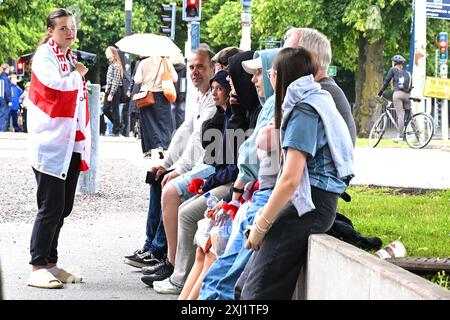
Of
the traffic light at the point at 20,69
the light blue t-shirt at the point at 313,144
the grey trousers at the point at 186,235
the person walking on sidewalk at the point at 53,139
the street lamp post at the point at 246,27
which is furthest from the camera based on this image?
the traffic light at the point at 20,69

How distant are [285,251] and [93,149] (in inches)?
375

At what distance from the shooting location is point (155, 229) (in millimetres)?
9477

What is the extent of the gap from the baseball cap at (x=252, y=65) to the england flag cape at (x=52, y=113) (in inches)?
67.4

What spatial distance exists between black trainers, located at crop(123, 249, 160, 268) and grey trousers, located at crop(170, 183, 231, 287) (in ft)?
4.09

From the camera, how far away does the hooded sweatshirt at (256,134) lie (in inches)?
269

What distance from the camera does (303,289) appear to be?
608 centimetres

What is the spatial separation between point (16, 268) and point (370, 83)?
120ft

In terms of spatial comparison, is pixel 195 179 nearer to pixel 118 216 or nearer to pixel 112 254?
pixel 112 254

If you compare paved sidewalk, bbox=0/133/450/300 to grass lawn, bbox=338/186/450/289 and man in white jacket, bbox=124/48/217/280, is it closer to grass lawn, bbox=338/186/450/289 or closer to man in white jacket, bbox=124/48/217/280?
man in white jacket, bbox=124/48/217/280

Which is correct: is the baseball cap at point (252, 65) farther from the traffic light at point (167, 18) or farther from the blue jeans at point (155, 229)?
the traffic light at point (167, 18)

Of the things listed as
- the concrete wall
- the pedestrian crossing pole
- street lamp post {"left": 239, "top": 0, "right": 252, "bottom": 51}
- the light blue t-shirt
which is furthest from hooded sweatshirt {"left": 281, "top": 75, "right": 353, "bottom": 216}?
the pedestrian crossing pole

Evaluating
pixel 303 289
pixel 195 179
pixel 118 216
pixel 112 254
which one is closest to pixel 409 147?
pixel 118 216

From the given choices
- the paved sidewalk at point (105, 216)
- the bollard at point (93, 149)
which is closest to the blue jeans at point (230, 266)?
the paved sidewalk at point (105, 216)

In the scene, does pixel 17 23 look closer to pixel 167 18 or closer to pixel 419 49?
pixel 167 18
